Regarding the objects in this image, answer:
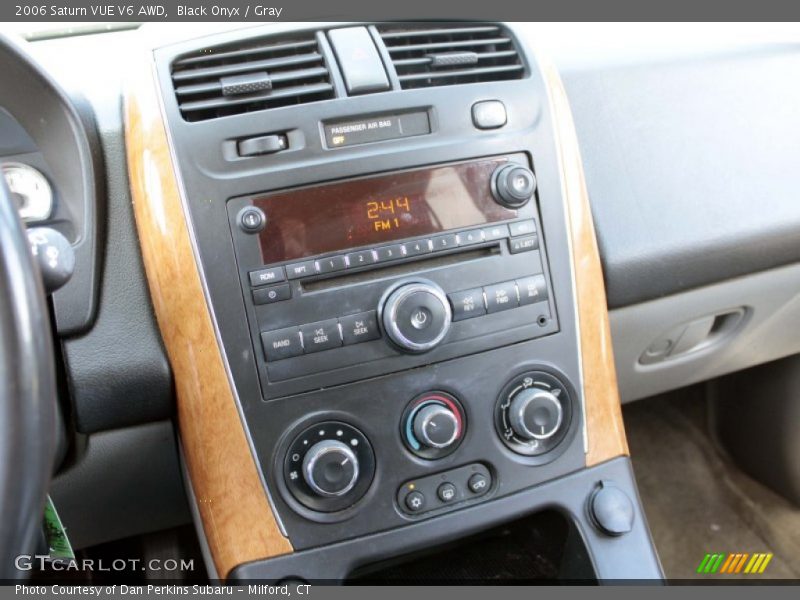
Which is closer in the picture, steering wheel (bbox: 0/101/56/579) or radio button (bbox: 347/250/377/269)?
steering wheel (bbox: 0/101/56/579)

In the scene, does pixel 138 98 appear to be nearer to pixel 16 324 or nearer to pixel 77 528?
pixel 16 324

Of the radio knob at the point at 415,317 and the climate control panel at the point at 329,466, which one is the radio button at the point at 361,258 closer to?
the radio knob at the point at 415,317

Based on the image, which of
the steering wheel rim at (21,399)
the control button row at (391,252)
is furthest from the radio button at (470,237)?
the steering wheel rim at (21,399)

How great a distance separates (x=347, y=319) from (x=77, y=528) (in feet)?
2.04

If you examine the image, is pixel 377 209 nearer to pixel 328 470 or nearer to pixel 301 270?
pixel 301 270

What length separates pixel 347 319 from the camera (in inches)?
40.5

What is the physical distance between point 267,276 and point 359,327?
14 centimetres

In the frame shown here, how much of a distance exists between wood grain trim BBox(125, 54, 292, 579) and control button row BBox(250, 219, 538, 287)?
10 centimetres

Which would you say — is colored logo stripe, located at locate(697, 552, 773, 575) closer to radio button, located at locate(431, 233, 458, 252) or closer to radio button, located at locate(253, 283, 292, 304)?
radio button, located at locate(431, 233, 458, 252)

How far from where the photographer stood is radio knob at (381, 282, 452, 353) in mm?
1016

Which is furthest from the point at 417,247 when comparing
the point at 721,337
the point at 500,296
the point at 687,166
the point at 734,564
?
the point at 734,564

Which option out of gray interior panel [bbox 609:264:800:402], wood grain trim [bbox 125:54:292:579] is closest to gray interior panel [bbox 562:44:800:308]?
gray interior panel [bbox 609:264:800:402]

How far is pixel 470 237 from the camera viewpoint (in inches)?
42.4
